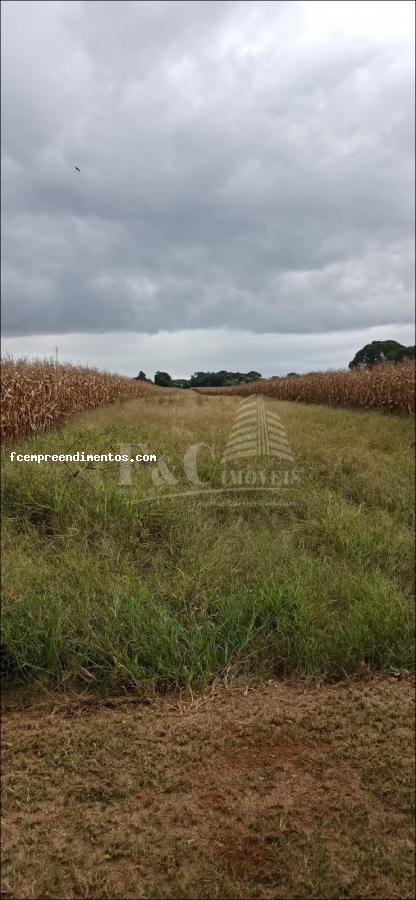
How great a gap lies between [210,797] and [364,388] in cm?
1322

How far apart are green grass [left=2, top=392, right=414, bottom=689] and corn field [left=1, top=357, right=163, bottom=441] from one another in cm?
150

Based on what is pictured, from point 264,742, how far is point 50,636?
1.39 meters

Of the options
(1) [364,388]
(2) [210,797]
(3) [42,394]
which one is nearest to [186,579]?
(2) [210,797]

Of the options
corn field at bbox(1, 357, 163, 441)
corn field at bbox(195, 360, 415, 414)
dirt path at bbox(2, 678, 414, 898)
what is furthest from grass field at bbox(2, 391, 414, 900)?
corn field at bbox(195, 360, 415, 414)

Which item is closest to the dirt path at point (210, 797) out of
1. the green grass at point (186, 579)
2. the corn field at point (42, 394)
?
the green grass at point (186, 579)

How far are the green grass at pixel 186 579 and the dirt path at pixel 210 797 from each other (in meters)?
0.32

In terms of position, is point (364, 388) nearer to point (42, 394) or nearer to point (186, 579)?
point (42, 394)

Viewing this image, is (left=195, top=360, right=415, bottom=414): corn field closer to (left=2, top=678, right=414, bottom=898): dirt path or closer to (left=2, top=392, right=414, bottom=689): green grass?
(left=2, top=392, right=414, bottom=689): green grass

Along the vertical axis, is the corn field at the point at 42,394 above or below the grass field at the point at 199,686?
above

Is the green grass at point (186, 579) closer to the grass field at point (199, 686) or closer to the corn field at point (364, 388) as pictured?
the grass field at point (199, 686)

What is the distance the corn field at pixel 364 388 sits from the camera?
43.2 feet

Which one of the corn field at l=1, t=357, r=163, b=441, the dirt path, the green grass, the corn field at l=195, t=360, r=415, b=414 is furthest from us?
the corn field at l=195, t=360, r=415, b=414

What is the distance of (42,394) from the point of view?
8.16 m

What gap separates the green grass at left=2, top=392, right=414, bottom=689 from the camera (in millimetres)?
3076
